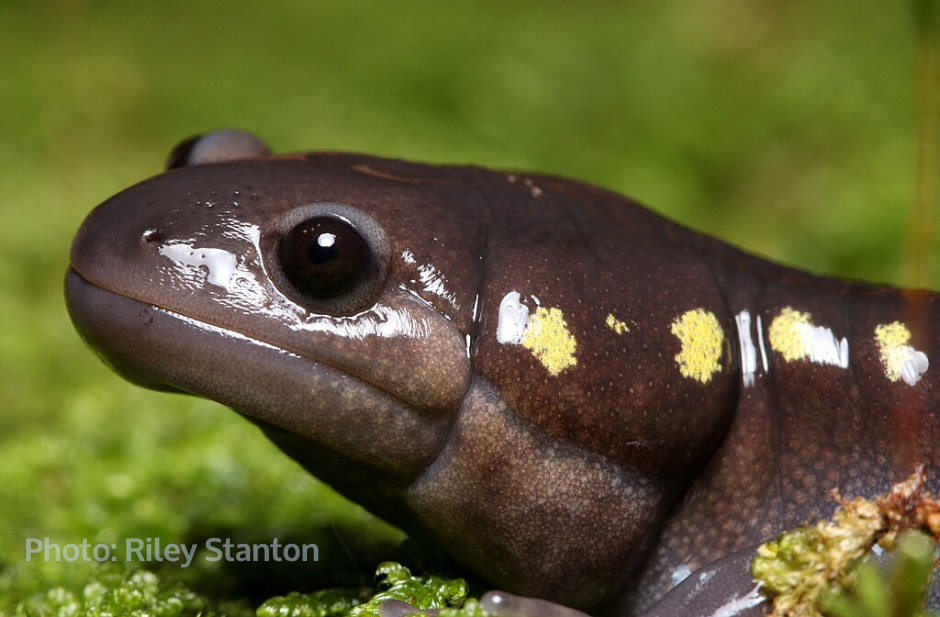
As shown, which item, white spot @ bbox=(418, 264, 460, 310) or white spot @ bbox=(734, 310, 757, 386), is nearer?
white spot @ bbox=(418, 264, 460, 310)

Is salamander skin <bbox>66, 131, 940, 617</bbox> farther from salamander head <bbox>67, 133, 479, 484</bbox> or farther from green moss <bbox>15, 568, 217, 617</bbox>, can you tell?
green moss <bbox>15, 568, 217, 617</bbox>

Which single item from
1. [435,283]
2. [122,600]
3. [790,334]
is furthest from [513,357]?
[122,600]

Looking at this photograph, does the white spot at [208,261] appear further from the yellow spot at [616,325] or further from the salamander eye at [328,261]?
the yellow spot at [616,325]

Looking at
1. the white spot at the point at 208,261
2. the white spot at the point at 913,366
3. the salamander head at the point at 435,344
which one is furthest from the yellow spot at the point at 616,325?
the white spot at the point at 208,261

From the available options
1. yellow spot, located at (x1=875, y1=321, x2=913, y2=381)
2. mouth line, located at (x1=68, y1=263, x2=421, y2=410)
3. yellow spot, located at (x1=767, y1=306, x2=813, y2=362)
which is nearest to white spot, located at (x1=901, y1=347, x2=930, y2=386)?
yellow spot, located at (x1=875, y1=321, x2=913, y2=381)

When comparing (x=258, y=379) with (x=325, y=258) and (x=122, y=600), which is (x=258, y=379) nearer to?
(x=325, y=258)
